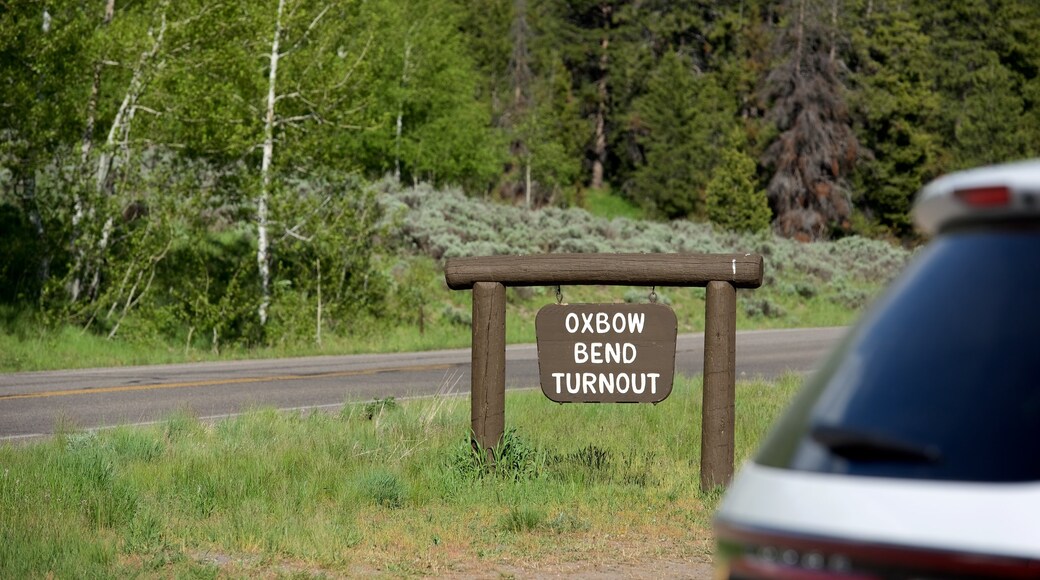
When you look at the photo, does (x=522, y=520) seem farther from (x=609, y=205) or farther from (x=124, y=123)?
(x=609, y=205)

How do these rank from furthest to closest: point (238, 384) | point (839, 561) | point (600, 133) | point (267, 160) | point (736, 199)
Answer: point (600, 133) → point (736, 199) → point (267, 160) → point (238, 384) → point (839, 561)

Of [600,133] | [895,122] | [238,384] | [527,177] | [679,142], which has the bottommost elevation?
[238,384]

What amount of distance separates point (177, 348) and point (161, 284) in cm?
232

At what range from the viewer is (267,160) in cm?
2348

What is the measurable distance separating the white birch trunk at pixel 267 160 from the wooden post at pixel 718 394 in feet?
50.7

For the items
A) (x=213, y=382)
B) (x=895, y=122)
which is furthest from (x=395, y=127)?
(x=213, y=382)

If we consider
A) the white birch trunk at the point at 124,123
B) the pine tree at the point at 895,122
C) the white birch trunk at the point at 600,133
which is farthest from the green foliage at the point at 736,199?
the white birch trunk at the point at 124,123

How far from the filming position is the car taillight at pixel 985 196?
7.63ft

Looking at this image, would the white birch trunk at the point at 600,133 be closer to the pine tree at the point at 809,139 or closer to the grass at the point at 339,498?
the pine tree at the point at 809,139

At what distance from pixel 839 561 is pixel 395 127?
47067 millimetres

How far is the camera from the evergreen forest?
22125 millimetres

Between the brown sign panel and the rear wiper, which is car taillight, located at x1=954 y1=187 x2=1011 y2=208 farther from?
the brown sign panel

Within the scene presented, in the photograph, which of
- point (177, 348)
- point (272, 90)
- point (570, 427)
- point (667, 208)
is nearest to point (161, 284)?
point (177, 348)

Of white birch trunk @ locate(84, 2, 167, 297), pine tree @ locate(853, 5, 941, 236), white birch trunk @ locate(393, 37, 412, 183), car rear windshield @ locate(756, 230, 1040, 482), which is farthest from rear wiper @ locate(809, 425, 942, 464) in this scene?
pine tree @ locate(853, 5, 941, 236)
